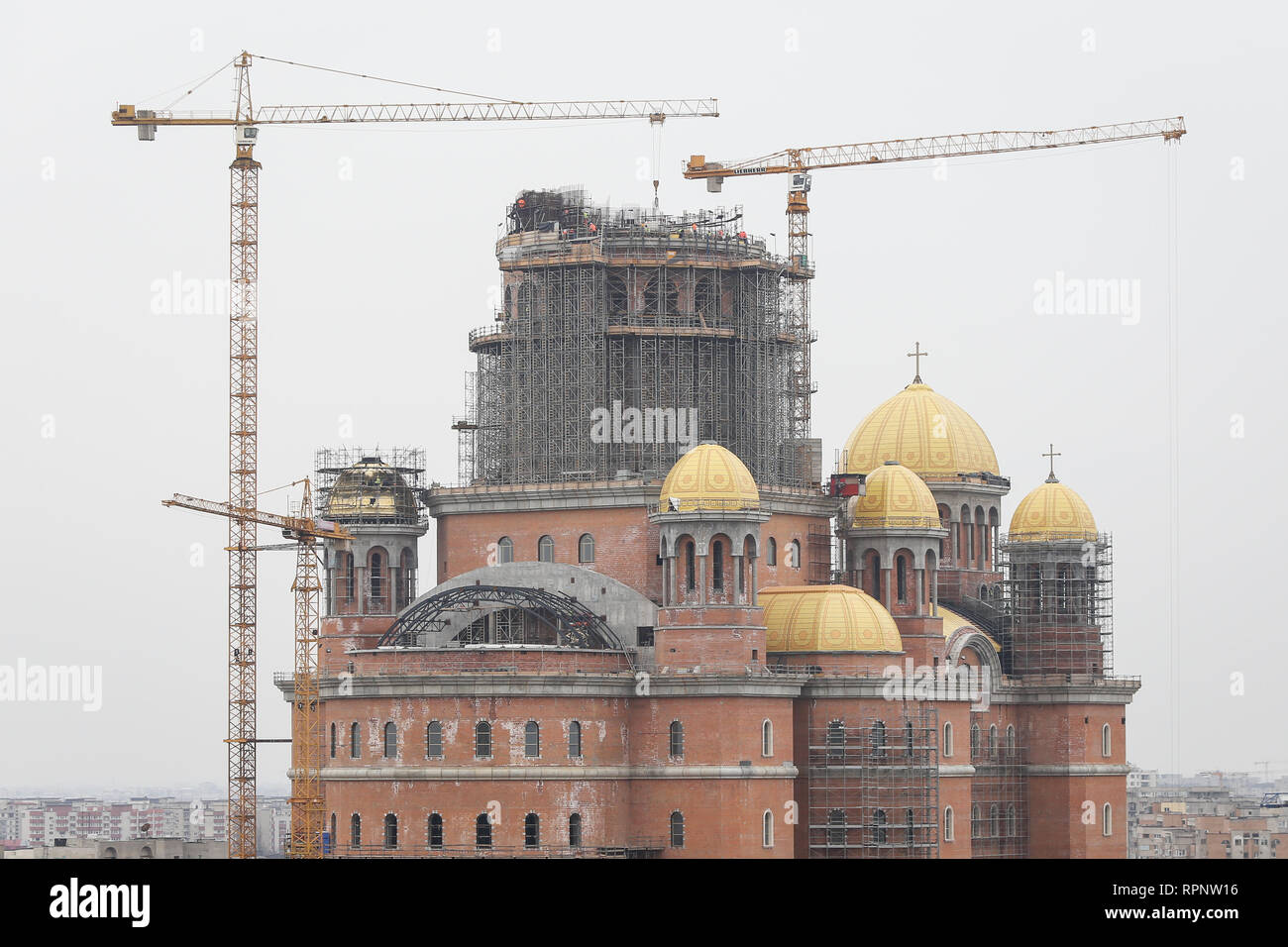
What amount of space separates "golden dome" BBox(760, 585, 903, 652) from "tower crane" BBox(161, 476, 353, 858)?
21.8 meters

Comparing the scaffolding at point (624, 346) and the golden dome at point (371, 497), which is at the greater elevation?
the scaffolding at point (624, 346)

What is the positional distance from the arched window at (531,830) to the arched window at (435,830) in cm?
370

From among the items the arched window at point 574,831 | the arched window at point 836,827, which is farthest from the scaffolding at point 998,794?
the arched window at point 574,831

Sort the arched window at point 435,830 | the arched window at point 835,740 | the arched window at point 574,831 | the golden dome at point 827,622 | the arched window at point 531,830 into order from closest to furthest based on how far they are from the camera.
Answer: the arched window at point 531,830
the arched window at point 435,830
the arched window at point 574,831
the arched window at point 835,740
the golden dome at point 827,622

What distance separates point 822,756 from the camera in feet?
433

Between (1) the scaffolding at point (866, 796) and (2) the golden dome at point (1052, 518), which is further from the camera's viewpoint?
(2) the golden dome at point (1052, 518)

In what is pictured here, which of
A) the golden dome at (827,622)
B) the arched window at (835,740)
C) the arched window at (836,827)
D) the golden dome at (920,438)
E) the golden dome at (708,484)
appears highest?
the golden dome at (920,438)

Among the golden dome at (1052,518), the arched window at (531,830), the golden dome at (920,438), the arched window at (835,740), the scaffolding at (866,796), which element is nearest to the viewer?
the arched window at (531,830)

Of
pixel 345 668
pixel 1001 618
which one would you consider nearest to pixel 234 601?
pixel 345 668

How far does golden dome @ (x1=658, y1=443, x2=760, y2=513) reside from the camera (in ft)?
416

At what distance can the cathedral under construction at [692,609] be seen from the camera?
125812mm

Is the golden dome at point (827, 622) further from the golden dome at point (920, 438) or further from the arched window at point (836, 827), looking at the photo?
the golden dome at point (920, 438)
